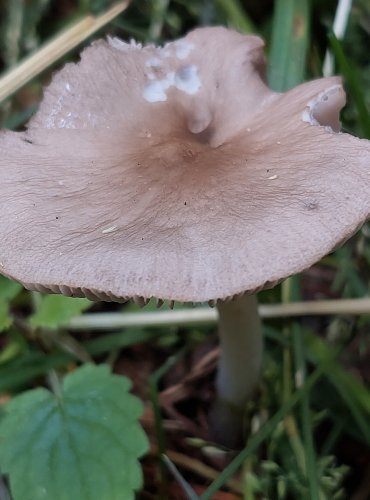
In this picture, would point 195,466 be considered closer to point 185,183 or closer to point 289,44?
point 185,183

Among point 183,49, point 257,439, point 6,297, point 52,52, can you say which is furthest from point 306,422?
point 52,52

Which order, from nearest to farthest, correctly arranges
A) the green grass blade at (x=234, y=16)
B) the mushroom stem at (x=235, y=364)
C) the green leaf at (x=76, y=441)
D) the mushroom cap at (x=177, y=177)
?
1. the mushroom cap at (x=177, y=177)
2. the green leaf at (x=76, y=441)
3. the mushroom stem at (x=235, y=364)
4. the green grass blade at (x=234, y=16)

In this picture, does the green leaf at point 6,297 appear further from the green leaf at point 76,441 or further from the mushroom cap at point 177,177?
the mushroom cap at point 177,177

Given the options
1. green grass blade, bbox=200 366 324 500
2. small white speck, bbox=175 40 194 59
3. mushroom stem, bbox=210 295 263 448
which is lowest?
green grass blade, bbox=200 366 324 500

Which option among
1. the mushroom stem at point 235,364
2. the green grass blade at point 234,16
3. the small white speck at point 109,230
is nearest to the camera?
the small white speck at point 109,230

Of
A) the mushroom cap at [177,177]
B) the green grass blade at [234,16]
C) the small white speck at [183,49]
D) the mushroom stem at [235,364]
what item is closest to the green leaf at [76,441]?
the mushroom stem at [235,364]

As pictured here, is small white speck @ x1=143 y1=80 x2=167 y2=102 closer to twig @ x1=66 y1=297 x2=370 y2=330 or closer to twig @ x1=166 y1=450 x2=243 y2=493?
twig @ x1=66 y1=297 x2=370 y2=330

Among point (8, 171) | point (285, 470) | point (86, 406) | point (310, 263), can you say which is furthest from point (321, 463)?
point (8, 171)

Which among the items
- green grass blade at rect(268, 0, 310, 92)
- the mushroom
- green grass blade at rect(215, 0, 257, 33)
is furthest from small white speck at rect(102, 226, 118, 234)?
green grass blade at rect(215, 0, 257, 33)
